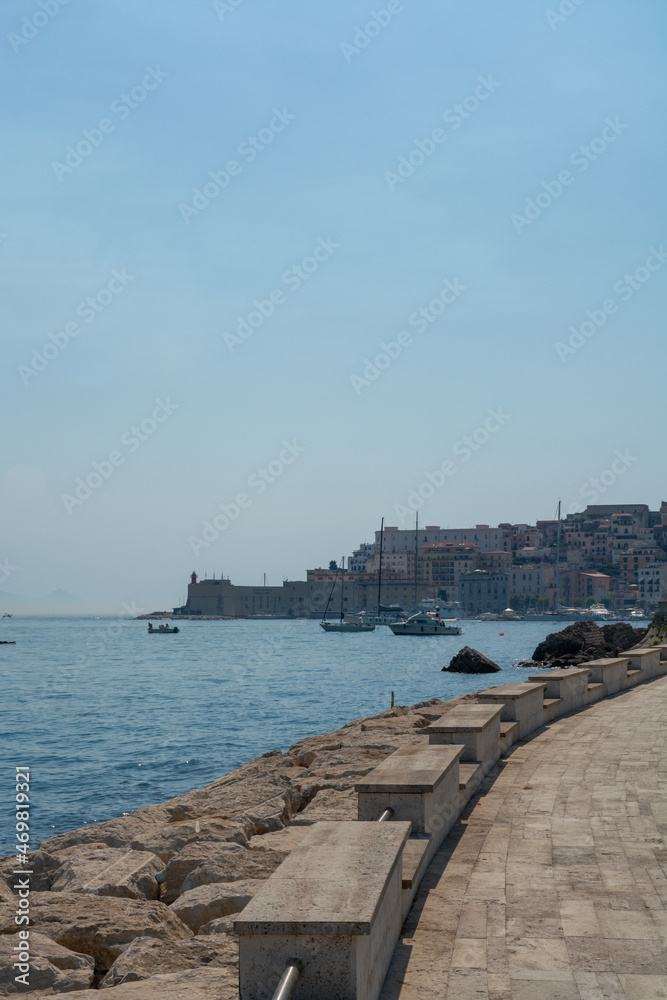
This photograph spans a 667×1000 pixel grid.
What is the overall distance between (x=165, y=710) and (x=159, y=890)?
1187 inches

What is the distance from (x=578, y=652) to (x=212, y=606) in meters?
144

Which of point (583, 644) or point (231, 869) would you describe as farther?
point (583, 644)

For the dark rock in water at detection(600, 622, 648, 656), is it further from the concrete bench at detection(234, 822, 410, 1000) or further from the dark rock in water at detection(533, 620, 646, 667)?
the concrete bench at detection(234, 822, 410, 1000)

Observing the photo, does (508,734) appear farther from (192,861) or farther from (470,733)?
(192,861)

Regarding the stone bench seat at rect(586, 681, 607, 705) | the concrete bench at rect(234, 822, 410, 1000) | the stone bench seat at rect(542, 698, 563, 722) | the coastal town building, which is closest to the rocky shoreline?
the concrete bench at rect(234, 822, 410, 1000)

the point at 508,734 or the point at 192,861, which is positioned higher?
the point at 508,734

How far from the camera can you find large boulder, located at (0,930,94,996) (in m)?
5.10

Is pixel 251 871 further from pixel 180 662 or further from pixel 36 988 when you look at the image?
pixel 180 662

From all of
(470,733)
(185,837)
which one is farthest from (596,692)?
(185,837)

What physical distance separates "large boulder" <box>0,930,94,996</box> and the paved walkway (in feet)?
6.04

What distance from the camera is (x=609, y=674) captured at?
1694cm

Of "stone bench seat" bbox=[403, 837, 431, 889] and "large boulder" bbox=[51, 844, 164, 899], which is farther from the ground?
"stone bench seat" bbox=[403, 837, 431, 889]

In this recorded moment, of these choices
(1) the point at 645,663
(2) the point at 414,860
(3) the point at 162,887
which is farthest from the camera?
(1) the point at 645,663

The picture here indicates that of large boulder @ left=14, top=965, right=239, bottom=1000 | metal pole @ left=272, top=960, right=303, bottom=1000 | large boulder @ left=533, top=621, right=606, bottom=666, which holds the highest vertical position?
metal pole @ left=272, top=960, right=303, bottom=1000
